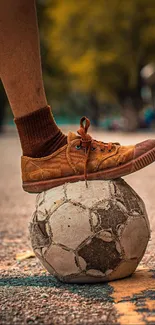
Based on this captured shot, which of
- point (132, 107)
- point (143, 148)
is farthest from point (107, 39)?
point (143, 148)

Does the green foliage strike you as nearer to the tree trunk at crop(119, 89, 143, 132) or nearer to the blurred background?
the blurred background

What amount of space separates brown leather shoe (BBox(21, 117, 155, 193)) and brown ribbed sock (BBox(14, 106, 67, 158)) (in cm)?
6

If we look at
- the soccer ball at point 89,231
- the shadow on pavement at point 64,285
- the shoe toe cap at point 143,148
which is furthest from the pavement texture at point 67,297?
the shoe toe cap at point 143,148

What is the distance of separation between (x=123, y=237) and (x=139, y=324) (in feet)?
2.30

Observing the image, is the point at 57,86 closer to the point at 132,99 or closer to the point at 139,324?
the point at 132,99

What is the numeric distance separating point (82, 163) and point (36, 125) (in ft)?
1.11

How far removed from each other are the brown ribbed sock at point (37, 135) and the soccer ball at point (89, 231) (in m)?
0.24

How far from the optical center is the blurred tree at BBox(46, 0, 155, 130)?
108 feet

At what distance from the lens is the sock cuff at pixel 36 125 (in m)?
3.36

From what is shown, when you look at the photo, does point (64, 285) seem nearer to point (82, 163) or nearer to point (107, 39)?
point (82, 163)

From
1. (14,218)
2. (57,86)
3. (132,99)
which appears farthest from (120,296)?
(57,86)

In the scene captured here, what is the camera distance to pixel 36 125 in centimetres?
336

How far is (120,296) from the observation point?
297cm

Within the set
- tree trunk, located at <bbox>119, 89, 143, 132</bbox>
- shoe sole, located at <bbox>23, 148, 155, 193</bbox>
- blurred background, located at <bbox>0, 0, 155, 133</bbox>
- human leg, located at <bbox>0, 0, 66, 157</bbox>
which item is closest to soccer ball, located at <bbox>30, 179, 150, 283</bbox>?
shoe sole, located at <bbox>23, 148, 155, 193</bbox>
